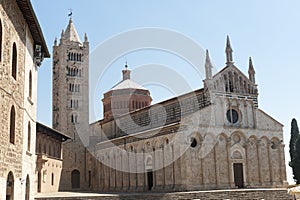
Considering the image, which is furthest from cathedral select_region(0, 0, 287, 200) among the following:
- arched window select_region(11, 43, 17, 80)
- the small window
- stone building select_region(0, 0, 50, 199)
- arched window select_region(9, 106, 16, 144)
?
arched window select_region(9, 106, 16, 144)

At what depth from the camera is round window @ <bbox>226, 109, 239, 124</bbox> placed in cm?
3809

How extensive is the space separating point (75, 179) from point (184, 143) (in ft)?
64.0

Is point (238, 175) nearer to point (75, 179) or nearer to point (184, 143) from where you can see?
point (184, 143)

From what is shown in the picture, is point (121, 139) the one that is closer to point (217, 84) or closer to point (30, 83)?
point (217, 84)

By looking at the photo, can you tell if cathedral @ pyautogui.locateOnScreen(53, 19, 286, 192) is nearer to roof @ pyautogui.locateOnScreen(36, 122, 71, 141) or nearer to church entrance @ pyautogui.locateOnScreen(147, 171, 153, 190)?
church entrance @ pyautogui.locateOnScreen(147, 171, 153, 190)

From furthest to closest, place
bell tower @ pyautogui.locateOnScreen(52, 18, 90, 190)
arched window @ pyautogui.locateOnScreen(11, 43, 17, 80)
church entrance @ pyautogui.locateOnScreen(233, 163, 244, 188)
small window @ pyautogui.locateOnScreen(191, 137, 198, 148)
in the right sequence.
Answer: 1. bell tower @ pyautogui.locateOnScreen(52, 18, 90, 190)
2. church entrance @ pyautogui.locateOnScreen(233, 163, 244, 188)
3. small window @ pyautogui.locateOnScreen(191, 137, 198, 148)
4. arched window @ pyautogui.locateOnScreen(11, 43, 17, 80)

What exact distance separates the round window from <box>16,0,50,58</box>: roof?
21.1 metres

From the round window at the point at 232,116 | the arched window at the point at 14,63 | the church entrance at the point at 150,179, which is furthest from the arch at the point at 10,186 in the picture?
the round window at the point at 232,116

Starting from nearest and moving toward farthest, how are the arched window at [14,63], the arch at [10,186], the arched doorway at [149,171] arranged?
1. the arch at [10,186]
2. the arched window at [14,63]
3. the arched doorway at [149,171]

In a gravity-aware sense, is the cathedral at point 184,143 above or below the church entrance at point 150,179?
above

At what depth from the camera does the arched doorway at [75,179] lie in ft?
158

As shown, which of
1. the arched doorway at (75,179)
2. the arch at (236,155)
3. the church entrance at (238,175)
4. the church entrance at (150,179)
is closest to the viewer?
the church entrance at (238,175)

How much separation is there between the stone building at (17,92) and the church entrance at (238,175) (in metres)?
21.8

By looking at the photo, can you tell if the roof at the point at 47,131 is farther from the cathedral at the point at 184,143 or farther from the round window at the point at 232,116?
the round window at the point at 232,116
